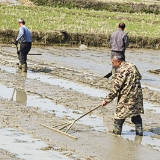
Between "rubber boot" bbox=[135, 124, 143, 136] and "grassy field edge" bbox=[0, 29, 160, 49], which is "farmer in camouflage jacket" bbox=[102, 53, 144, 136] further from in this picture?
"grassy field edge" bbox=[0, 29, 160, 49]

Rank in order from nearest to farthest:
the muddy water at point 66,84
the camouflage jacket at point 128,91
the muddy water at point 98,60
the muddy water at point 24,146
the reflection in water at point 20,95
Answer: the muddy water at point 24,146 < the camouflage jacket at point 128,91 < the reflection in water at point 20,95 < the muddy water at point 66,84 < the muddy water at point 98,60

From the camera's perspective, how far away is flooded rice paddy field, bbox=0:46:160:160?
6957 mm

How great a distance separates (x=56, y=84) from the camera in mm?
12133

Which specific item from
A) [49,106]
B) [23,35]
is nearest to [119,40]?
[49,106]

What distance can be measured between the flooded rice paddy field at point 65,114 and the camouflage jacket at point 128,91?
478 millimetres

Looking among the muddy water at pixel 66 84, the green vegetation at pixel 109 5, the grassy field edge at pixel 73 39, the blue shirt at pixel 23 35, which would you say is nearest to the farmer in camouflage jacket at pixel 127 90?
the muddy water at pixel 66 84

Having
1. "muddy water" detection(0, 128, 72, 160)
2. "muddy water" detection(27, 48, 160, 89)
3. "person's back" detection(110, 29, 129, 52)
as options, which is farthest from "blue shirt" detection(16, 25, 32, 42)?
"muddy water" detection(0, 128, 72, 160)

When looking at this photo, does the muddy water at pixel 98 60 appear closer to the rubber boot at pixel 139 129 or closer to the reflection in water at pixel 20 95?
the reflection in water at pixel 20 95

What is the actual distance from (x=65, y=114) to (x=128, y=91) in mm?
1852

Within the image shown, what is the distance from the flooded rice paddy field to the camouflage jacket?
478 mm

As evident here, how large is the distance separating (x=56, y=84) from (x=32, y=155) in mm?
5591

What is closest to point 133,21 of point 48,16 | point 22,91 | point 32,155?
point 48,16

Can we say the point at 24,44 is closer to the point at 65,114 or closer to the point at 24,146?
the point at 65,114

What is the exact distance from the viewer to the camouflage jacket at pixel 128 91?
7.55 m
